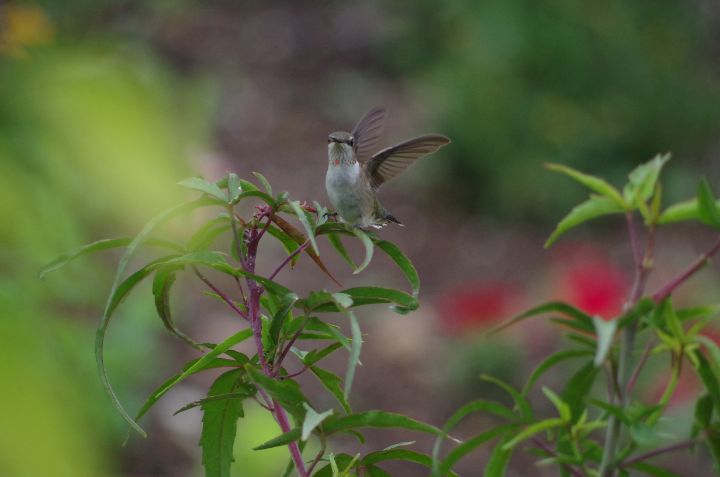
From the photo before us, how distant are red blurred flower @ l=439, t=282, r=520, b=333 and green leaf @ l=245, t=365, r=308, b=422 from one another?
343 centimetres

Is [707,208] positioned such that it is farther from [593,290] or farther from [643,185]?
[593,290]

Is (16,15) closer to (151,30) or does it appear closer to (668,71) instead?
(668,71)

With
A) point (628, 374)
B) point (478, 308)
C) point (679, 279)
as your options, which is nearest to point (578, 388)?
point (628, 374)

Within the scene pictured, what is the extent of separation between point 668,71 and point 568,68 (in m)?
0.64

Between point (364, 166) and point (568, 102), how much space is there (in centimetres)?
444

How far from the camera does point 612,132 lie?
5547 mm

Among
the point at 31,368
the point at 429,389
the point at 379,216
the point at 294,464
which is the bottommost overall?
the point at 31,368

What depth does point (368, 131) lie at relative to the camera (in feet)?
5.34

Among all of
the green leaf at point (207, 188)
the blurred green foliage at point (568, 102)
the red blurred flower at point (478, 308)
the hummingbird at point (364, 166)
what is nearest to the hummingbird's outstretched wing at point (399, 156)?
the hummingbird at point (364, 166)

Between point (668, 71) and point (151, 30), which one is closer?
point (668, 71)

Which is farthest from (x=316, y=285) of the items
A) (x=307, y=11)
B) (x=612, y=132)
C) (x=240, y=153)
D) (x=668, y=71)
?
(x=307, y=11)

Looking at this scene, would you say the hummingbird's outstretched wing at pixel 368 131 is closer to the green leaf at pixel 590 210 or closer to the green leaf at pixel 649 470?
the green leaf at pixel 590 210

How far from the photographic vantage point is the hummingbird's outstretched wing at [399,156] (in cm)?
124

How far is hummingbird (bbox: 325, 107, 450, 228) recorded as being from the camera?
1344mm
